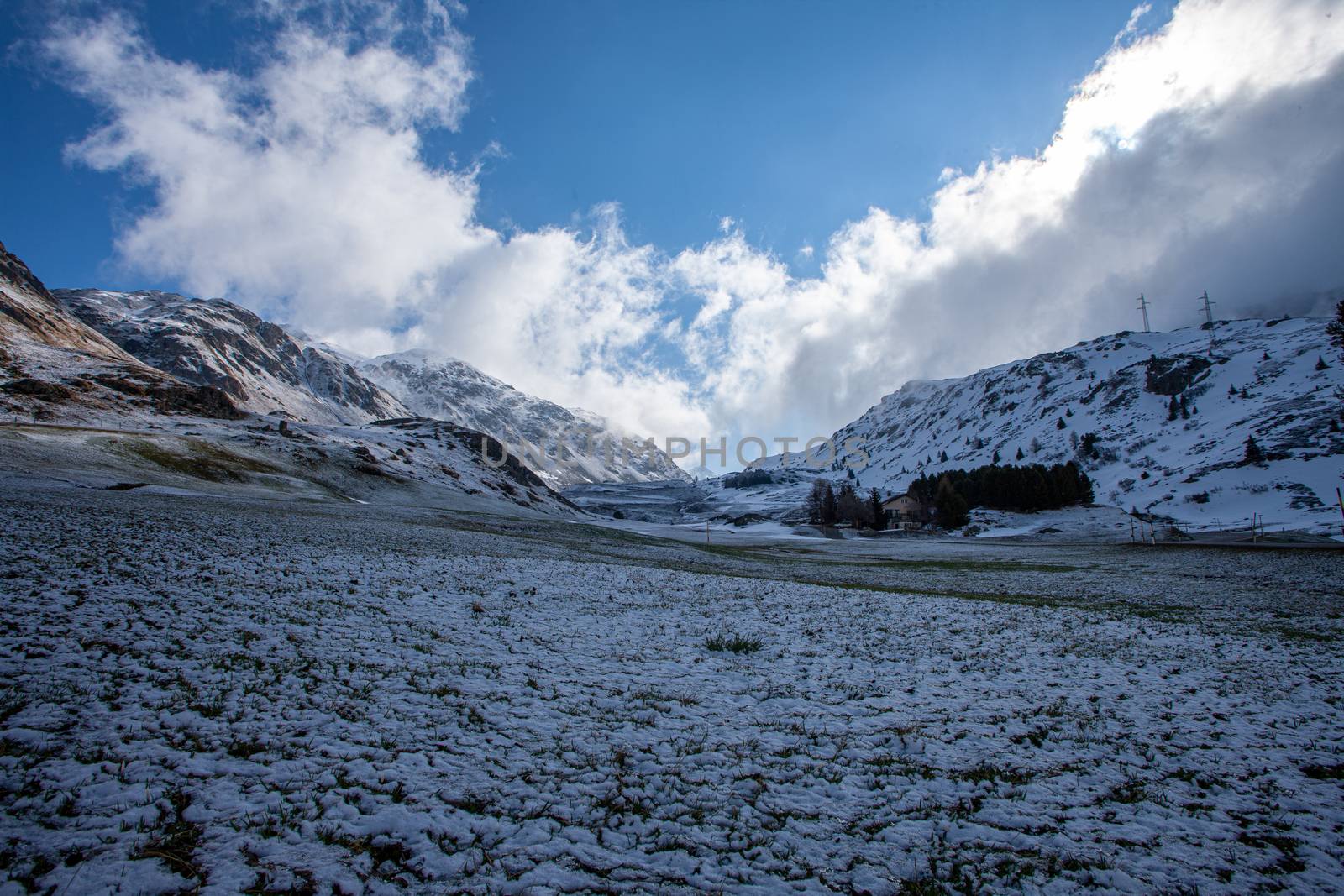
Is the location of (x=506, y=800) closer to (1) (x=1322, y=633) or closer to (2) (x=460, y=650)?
(2) (x=460, y=650)

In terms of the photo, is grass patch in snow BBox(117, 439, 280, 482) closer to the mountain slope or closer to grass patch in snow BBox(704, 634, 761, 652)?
the mountain slope

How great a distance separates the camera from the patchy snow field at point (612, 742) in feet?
21.9

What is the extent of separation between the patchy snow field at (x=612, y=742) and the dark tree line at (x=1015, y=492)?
12226cm

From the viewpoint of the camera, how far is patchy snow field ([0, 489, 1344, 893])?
669 centimetres

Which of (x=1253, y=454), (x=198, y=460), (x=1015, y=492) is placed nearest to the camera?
(x=198, y=460)

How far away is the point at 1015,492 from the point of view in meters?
134

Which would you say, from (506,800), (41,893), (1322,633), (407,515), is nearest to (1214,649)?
(1322,633)

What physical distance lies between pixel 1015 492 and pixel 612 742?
149570mm

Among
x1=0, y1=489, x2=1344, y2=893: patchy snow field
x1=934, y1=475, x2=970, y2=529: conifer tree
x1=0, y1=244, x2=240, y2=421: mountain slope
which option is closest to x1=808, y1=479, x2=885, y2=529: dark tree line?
x1=934, y1=475, x2=970, y2=529: conifer tree

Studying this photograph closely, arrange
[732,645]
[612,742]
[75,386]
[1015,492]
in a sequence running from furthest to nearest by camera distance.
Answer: [1015,492], [75,386], [732,645], [612,742]

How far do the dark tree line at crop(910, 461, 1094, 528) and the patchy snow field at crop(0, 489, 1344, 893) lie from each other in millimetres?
122264

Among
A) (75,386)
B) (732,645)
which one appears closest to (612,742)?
(732,645)

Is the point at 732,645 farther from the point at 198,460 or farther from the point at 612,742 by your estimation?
the point at 198,460

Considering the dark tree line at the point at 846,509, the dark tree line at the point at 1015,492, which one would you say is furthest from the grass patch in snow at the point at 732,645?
the dark tree line at the point at 846,509
